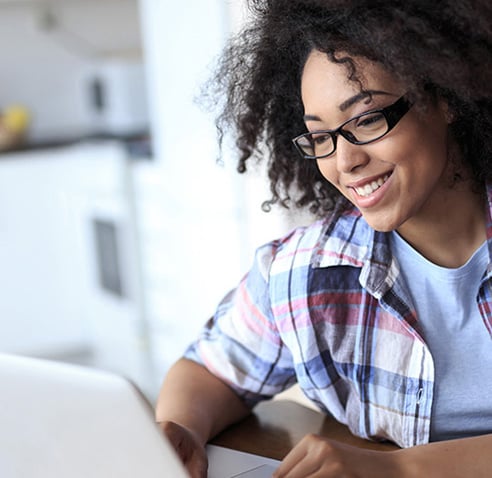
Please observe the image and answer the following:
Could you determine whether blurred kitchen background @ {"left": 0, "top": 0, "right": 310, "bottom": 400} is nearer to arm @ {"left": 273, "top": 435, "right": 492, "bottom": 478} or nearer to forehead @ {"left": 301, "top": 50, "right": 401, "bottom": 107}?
forehead @ {"left": 301, "top": 50, "right": 401, "bottom": 107}

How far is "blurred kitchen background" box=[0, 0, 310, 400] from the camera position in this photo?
2.89m

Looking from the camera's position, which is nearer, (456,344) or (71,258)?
(456,344)

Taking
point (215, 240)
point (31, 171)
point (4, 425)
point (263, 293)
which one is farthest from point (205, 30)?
point (4, 425)

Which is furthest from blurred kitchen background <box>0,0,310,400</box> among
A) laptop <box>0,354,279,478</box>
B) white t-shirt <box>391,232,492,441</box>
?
laptop <box>0,354,279,478</box>

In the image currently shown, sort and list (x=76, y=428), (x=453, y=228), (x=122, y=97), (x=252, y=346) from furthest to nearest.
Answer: (x=122, y=97) < (x=252, y=346) < (x=453, y=228) < (x=76, y=428)

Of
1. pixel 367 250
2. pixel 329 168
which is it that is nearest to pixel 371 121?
pixel 329 168

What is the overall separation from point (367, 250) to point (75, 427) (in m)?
0.55

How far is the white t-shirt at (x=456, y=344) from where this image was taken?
1134 millimetres

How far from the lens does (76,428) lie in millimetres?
780

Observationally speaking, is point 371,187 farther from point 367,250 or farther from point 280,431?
point 280,431

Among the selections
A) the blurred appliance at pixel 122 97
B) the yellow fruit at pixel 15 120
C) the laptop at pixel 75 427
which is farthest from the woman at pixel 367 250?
the yellow fruit at pixel 15 120

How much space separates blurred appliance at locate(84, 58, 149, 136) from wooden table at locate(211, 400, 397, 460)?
2.69 m

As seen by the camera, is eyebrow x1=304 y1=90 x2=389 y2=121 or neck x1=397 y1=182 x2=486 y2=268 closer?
eyebrow x1=304 y1=90 x2=389 y2=121

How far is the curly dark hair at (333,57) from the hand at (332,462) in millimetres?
397
